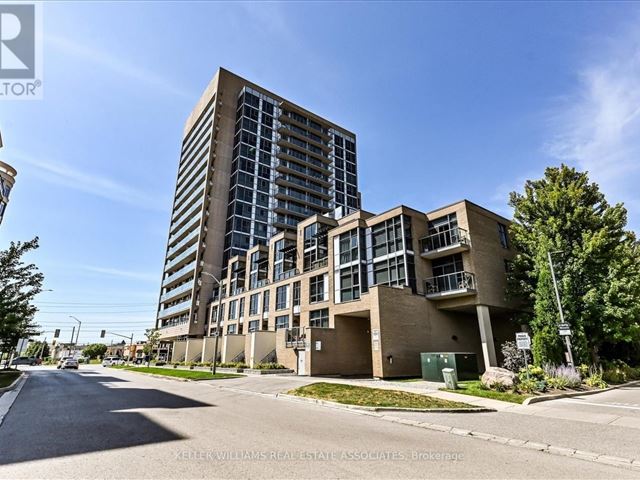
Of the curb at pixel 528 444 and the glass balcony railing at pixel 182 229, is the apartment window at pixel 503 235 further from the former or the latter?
the glass balcony railing at pixel 182 229

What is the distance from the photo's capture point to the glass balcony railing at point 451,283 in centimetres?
2580

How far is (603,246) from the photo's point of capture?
2300 cm

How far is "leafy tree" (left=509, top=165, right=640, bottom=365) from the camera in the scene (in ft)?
70.1

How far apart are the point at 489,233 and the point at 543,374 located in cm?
1480

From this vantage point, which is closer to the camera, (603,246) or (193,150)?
(603,246)

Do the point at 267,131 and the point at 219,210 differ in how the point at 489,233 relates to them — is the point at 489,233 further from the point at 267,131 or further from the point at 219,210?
the point at 267,131

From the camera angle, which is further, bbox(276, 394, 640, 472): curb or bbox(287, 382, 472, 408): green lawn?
bbox(287, 382, 472, 408): green lawn

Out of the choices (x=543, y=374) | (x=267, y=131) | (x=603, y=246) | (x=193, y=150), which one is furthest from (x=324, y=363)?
(x=193, y=150)

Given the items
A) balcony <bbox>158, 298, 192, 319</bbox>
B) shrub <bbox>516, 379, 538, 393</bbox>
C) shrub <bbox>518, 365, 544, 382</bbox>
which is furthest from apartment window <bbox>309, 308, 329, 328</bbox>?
balcony <bbox>158, 298, 192, 319</bbox>

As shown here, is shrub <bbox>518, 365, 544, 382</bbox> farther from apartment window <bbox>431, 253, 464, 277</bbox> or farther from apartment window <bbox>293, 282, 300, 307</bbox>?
apartment window <bbox>293, 282, 300, 307</bbox>

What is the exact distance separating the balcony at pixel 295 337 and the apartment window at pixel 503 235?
19.5m

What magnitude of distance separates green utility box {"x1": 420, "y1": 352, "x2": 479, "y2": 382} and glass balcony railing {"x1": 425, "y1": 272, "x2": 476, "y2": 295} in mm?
6442

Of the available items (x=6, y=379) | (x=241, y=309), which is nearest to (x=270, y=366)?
(x=6, y=379)

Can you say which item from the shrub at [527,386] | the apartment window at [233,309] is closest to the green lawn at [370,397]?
the shrub at [527,386]
